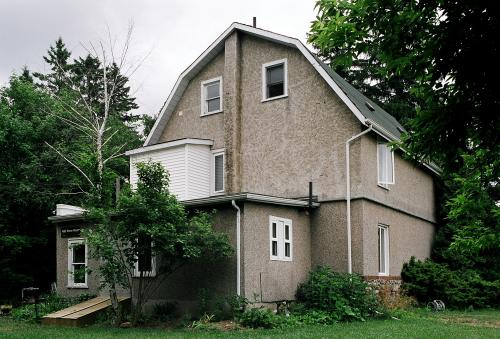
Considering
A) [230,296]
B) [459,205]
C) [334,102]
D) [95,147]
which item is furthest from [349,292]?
[95,147]

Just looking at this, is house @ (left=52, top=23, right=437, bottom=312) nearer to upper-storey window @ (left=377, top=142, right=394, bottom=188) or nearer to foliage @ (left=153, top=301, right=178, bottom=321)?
upper-storey window @ (left=377, top=142, right=394, bottom=188)

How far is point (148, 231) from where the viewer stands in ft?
47.5

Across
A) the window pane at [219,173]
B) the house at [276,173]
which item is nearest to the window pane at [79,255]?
the house at [276,173]

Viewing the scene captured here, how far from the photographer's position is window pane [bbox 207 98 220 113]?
2242 cm

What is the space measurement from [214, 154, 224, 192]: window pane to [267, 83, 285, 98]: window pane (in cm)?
283

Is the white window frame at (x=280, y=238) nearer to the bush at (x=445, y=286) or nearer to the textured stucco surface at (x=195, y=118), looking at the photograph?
the textured stucco surface at (x=195, y=118)

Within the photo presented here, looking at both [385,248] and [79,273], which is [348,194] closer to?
[385,248]

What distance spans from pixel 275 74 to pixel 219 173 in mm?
4095

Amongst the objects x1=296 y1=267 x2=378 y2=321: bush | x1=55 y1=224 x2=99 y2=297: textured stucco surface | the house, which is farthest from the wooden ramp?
x1=296 y1=267 x2=378 y2=321: bush

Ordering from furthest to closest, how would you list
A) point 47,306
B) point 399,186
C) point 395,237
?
1. point 399,186
2. point 395,237
3. point 47,306

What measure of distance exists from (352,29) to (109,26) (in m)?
23.3

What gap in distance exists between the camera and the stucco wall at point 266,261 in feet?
52.5

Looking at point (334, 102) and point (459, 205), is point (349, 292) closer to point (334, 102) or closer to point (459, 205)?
point (334, 102)

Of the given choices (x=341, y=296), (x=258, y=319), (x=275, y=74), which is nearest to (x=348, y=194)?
(x=341, y=296)
